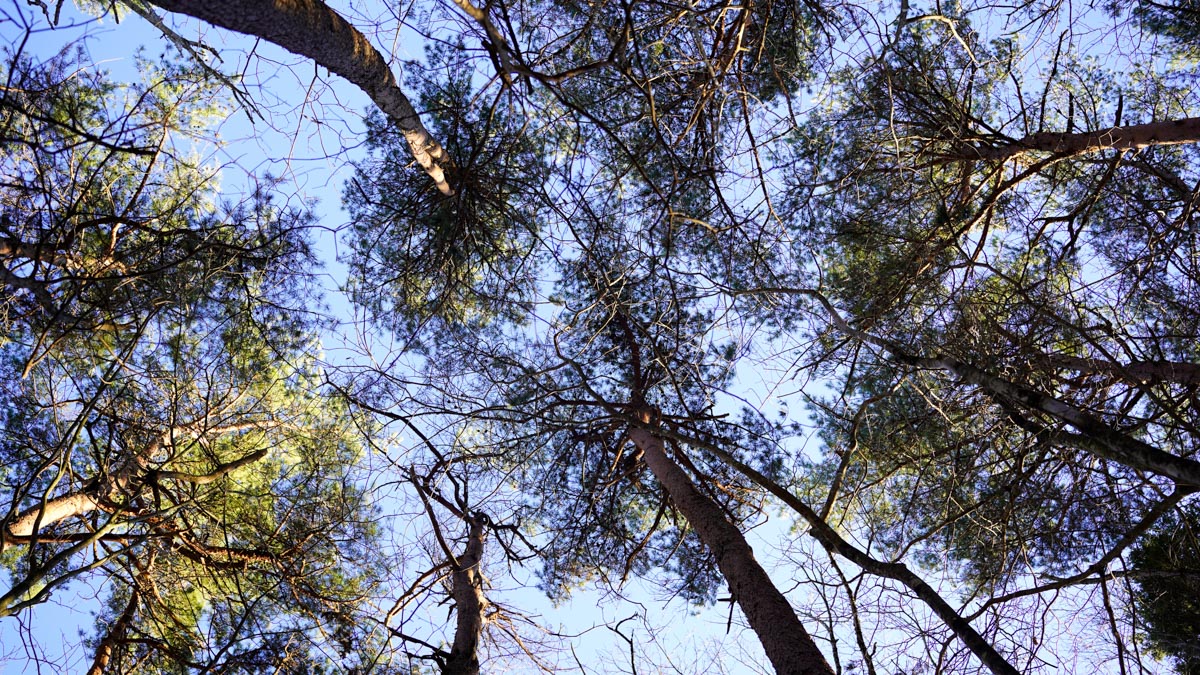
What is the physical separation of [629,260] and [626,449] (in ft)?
6.21

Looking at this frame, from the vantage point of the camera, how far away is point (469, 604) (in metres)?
4.29

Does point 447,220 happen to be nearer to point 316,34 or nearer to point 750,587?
point 316,34

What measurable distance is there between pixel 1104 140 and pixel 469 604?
4.57 metres

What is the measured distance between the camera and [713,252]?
17.9ft

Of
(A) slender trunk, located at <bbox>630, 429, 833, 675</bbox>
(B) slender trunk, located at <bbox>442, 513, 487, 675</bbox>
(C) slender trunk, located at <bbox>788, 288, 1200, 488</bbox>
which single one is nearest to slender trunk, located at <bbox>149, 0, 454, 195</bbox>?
(C) slender trunk, located at <bbox>788, 288, 1200, 488</bbox>

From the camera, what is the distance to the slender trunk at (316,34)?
7.34 ft

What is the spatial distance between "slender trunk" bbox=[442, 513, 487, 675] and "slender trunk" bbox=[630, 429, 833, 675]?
130 cm

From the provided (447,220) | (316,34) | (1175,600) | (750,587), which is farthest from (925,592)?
(447,220)

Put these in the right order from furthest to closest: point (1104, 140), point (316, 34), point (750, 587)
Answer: point (1104, 140) → point (750, 587) → point (316, 34)

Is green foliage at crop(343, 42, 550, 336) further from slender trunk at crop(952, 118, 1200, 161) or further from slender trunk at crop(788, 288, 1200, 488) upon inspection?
slender trunk at crop(952, 118, 1200, 161)

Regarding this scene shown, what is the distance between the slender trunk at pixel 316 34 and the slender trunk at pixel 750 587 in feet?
8.81

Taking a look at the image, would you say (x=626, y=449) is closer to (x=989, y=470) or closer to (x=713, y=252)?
(x=713, y=252)

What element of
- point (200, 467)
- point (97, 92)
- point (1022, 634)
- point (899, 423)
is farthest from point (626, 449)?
point (97, 92)

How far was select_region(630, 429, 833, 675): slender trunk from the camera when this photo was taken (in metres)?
3.12
